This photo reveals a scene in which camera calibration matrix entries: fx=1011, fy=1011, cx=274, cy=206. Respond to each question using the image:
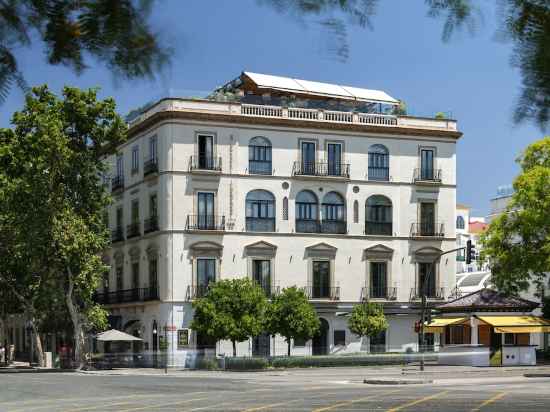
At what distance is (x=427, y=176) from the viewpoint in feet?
219

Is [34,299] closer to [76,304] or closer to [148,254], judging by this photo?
[76,304]

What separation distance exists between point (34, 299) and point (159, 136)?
40.1ft

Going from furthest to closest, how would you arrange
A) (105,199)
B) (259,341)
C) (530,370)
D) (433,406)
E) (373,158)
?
(373,158)
(259,341)
(105,199)
(530,370)
(433,406)

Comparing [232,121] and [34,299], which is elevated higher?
[232,121]

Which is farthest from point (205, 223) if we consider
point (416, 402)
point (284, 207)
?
point (416, 402)

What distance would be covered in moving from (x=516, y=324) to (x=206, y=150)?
20.9m

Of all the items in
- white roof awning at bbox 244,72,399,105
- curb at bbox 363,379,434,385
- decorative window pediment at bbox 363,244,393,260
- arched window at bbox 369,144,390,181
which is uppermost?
white roof awning at bbox 244,72,399,105

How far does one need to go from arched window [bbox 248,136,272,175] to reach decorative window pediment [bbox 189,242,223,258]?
5315 mm

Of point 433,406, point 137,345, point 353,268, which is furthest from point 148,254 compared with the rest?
point 433,406

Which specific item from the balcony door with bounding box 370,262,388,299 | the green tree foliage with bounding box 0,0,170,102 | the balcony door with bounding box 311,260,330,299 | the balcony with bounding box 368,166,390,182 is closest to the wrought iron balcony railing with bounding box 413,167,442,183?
the balcony with bounding box 368,166,390,182

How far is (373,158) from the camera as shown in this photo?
6569 centimetres

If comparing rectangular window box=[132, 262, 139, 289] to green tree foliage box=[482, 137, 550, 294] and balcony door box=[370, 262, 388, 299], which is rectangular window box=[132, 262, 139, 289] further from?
green tree foliage box=[482, 137, 550, 294]

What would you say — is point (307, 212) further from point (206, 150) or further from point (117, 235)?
point (117, 235)

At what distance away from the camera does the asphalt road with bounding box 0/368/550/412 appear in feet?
83.1
